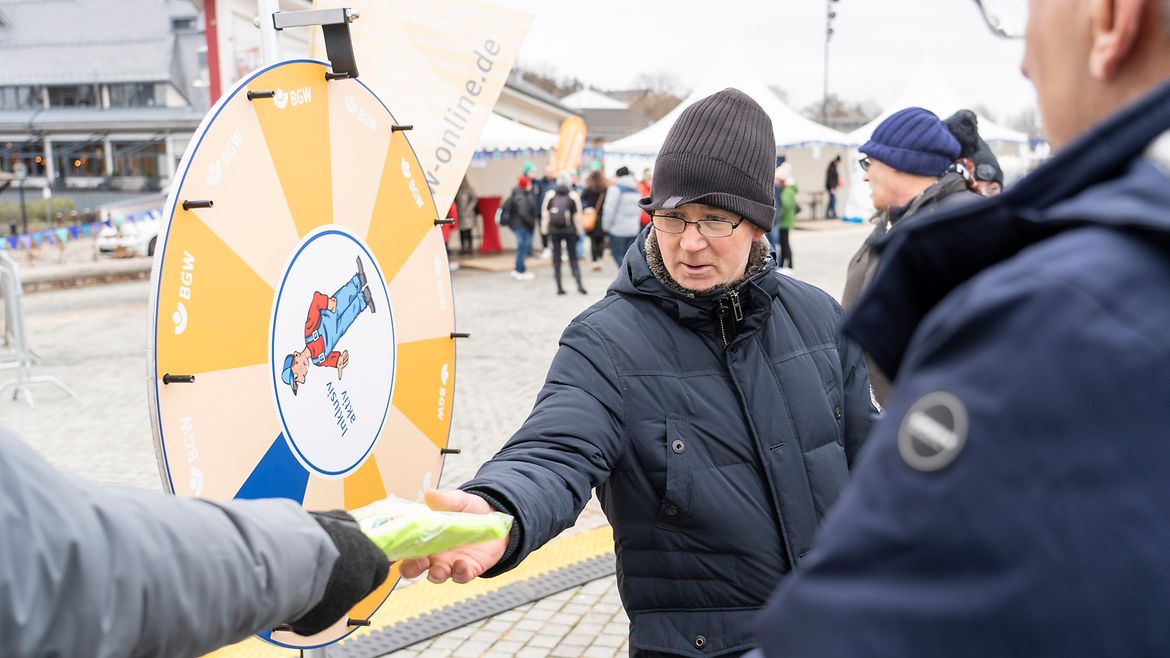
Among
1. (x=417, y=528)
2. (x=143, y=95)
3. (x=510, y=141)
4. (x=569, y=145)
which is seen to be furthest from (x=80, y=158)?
(x=417, y=528)

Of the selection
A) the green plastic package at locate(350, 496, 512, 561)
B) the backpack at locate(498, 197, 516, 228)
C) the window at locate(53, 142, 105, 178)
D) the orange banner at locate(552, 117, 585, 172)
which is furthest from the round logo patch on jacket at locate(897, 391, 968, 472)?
the window at locate(53, 142, 105, 178)

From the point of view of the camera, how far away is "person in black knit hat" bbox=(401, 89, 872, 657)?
214 centimetres

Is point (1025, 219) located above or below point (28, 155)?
above

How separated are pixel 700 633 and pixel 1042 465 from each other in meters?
1.48

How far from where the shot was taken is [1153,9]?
0.88 meters

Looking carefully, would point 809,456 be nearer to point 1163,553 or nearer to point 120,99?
point 1163,553

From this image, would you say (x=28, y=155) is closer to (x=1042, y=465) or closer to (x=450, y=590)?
(x=450, y=590)

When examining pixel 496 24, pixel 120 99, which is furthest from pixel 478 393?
pixel 120 99

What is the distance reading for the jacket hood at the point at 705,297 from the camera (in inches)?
90.8

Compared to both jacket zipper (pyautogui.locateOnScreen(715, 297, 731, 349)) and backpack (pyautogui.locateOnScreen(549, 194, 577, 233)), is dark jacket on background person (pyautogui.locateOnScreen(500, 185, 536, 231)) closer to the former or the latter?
backpack (pyautogui.locateOnScreen(549, 194, 577, 233))

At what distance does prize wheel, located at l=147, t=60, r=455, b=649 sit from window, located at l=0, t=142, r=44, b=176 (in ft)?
193

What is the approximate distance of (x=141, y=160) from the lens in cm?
5350

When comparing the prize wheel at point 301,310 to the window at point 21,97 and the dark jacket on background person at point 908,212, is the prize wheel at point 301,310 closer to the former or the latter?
the dark jacket on background person at point 908,212

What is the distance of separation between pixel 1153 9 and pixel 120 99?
62782 millimetres
